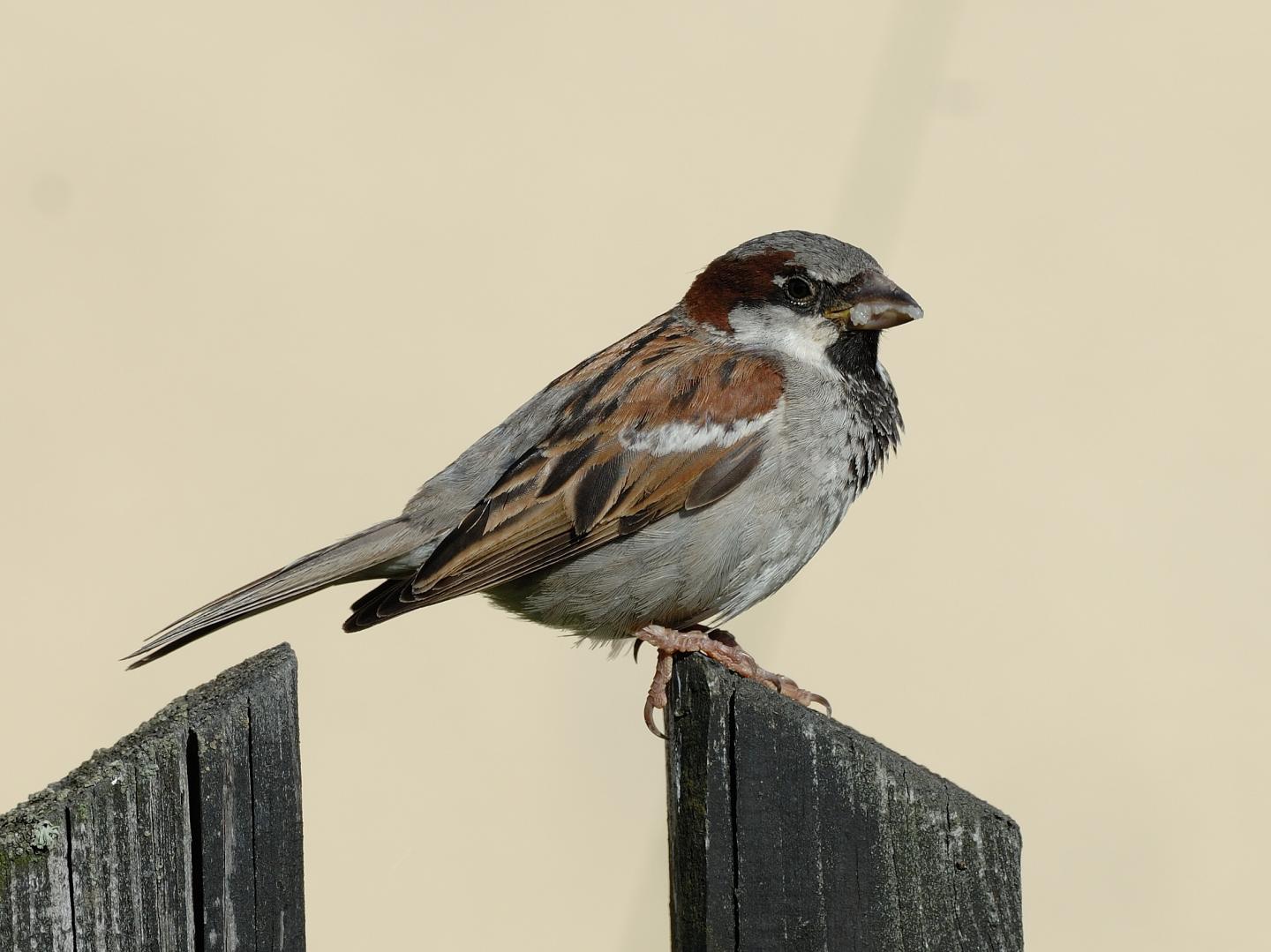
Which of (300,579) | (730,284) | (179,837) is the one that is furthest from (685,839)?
(730,284)

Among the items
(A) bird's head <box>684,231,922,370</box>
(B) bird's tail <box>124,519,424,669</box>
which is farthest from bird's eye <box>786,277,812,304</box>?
(B) bird's tail <box>124,519,424,669</box>

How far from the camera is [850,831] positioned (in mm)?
1421

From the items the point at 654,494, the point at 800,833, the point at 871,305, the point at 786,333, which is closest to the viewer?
the point at 800,833

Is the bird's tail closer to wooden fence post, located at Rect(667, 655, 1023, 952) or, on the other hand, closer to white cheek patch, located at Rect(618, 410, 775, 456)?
white cheek patch, located at Rect(618, 410, 775, 456)

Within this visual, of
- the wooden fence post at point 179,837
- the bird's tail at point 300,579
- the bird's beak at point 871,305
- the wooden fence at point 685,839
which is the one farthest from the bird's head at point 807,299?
the wooden fence post at point 179,837

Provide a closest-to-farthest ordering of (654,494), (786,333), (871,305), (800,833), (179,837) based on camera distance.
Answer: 1. (179,837)
2. (800,833)
3. (654,494)
4. (871,305)
5. (786,333)

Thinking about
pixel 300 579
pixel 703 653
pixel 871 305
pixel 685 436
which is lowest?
pixel 703 653

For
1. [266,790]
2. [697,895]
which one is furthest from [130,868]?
[697,895]

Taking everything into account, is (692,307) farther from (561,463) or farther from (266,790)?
(266,790)

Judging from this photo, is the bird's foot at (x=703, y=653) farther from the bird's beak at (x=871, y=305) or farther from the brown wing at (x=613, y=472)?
the bird's beak at (x=871, y=305)

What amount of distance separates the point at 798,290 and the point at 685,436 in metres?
0.43

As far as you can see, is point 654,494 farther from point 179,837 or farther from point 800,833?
point 179,837

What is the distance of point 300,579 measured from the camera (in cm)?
247

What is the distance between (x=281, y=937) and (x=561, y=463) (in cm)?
143
